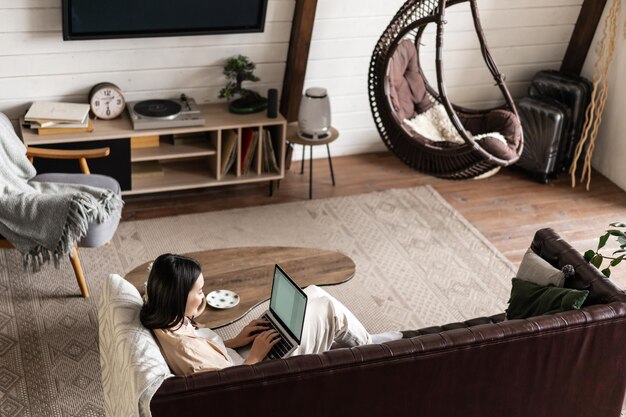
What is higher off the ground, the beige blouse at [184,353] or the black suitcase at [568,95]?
the black suitcase at [568,95]

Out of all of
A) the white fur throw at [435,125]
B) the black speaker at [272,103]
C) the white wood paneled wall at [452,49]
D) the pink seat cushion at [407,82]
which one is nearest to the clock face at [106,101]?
the black speaker at [272,103]

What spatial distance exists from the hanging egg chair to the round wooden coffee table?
95 cm

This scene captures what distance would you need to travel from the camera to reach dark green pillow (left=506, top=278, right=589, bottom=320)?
288 centimetres

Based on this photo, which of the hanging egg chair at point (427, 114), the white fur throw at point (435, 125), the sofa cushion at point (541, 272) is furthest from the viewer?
the white fur throw at point (435, 125)

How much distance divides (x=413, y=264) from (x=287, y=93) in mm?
1296

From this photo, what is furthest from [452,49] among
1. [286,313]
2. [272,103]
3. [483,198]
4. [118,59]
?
[286,313]

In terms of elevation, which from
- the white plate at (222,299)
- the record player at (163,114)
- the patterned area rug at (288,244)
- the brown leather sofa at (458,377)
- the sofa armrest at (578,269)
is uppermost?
the sofa armrest at (578,269)

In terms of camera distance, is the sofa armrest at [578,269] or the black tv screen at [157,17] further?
the black tv screen at [157,17]

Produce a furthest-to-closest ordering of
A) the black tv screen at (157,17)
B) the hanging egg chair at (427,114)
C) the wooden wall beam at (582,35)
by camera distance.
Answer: the wooden wall beam at (582,35), the black tv screen at (157,17), the hanging egg chair at (427,114)

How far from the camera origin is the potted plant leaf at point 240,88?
15.2 feet

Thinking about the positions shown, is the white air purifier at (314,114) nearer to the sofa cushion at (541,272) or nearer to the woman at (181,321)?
the sofa cushion at (541,272)

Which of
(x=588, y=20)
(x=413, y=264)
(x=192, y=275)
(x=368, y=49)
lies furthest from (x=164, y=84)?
(x=588, y=20)

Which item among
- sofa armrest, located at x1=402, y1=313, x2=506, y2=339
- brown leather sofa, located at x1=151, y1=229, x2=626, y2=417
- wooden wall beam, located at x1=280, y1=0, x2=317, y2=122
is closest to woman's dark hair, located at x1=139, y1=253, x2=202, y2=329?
brown leather sofa, located at x1=151, y1=229, x2=626, y2=417

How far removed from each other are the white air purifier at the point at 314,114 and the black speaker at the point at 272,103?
0.15m
